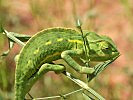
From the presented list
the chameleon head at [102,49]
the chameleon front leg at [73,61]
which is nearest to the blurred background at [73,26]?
the chameleon front leg at [73,61]

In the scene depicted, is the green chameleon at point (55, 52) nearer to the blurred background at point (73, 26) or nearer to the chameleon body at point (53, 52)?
the chameleon body at point (53, 52)

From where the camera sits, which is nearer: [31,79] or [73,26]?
[31,79]

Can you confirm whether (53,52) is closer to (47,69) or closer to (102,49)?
(47,69)

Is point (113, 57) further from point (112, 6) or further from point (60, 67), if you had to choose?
point (112, 6)

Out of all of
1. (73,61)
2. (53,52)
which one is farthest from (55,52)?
(73,61)

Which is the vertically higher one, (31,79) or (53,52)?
(53,52)

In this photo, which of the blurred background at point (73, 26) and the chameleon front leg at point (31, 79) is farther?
the blurred background at point (73, 26)

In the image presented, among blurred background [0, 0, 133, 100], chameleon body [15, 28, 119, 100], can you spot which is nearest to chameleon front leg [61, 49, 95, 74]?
chameleon body [15, 28, 119, 100]

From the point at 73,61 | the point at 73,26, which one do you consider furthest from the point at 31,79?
the point at 73,26
